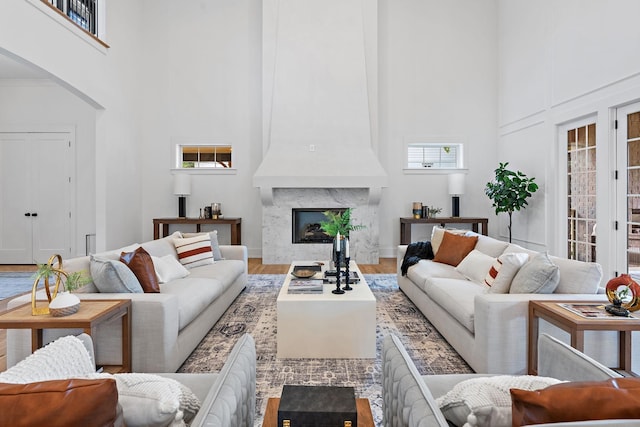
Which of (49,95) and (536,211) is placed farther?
(49,95)

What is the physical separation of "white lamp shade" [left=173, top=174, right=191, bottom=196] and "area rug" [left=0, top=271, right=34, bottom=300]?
2.55 m

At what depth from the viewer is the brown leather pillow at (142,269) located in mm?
2889

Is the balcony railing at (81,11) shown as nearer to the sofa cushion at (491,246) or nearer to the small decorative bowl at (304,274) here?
the small decorative bowl at (304,274)

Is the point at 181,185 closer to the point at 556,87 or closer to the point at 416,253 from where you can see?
the point at 416,253

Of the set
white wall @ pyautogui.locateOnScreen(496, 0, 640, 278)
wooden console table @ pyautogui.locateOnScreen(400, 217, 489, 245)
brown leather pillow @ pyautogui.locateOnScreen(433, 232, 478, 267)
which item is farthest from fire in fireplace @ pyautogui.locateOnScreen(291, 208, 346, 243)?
white wall @ pyautogui.locateOnScreen(496, 0, 640, 278)

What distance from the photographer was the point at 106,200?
6.14 m

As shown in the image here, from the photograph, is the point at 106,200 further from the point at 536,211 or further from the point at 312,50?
the point at 536,211

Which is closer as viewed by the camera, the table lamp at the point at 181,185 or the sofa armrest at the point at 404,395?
the sofa armrest at the point at 404,395

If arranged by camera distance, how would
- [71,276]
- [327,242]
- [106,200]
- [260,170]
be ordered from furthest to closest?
[327,242]
[260,170]
[106,200]
[71,276]

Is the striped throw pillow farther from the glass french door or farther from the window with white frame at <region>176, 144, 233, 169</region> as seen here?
the glass french door

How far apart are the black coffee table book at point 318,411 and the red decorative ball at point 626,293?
5.98 feet

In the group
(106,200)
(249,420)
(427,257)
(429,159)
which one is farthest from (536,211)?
(106,200)

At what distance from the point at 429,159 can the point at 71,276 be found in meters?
6.68

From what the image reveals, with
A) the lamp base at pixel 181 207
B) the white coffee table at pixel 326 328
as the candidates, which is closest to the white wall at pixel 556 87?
the white coffee table at pixel 326 328
